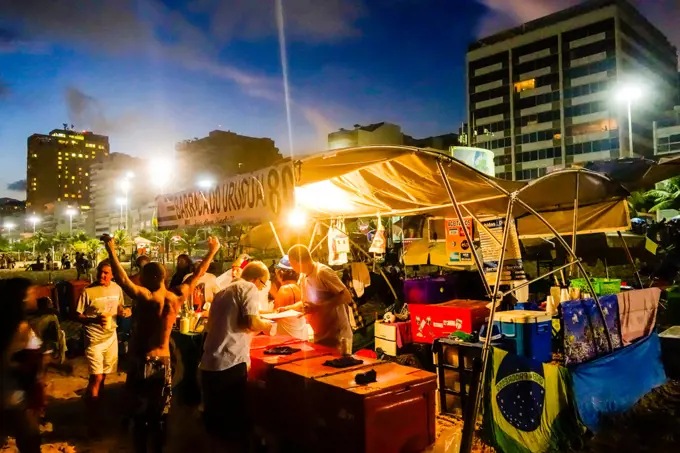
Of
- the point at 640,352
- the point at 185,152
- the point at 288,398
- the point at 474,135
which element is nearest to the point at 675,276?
the point at 640,352

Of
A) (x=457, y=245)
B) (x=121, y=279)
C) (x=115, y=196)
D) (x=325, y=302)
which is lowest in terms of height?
(x=325, y=302)

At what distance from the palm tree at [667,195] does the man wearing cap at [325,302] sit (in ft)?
64.5

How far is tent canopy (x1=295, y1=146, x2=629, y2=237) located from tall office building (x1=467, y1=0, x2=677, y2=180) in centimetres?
6323

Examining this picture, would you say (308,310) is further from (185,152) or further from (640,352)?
(185,152)

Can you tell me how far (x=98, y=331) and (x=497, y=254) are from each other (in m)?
5.88

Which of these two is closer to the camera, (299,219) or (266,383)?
(266,383)

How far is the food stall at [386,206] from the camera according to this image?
12.3 ft

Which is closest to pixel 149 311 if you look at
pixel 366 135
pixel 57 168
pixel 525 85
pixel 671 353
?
pixel 671 353

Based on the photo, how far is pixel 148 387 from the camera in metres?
4.70

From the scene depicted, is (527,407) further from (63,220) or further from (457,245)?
(63,220)

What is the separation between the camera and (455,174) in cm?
574

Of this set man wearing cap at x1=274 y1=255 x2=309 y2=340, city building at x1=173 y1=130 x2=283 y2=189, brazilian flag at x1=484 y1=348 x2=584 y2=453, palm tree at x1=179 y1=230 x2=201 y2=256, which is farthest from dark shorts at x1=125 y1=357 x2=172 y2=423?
city building at x1=173 y1=130 x2=283 y2=189

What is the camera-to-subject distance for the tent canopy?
5.25 meters

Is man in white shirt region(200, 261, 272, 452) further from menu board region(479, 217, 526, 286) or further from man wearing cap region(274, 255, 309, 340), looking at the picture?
menu board region(479, 217, 526, 286)
